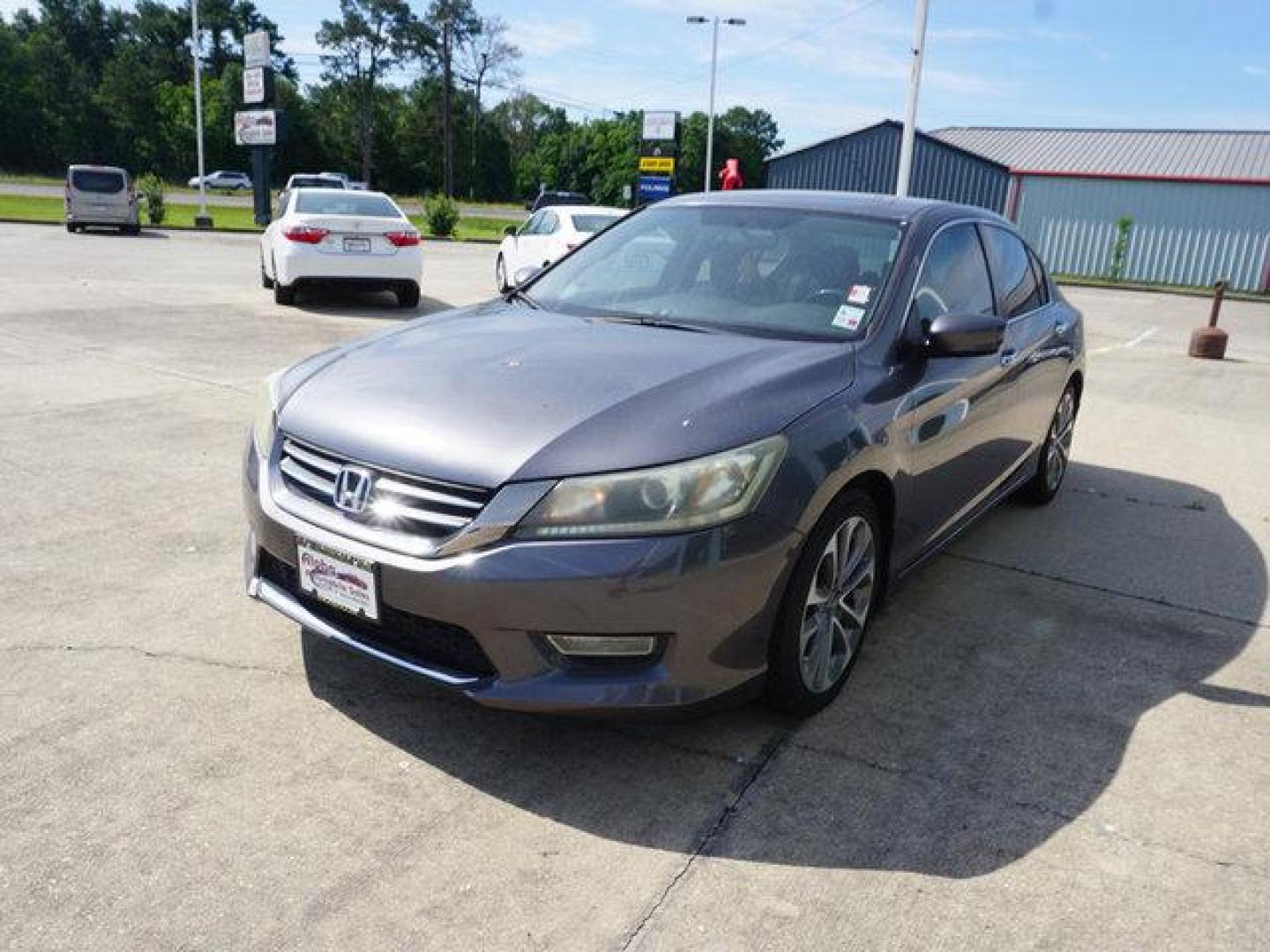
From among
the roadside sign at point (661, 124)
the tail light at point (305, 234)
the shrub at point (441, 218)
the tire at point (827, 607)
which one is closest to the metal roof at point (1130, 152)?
the roadside sign at point (661, 124)

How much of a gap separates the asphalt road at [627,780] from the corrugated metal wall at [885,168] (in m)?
33.7

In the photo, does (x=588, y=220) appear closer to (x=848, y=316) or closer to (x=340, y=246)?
(x=340, y=246)

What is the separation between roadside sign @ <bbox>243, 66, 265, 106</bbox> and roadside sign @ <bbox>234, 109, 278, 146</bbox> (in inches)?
35.7

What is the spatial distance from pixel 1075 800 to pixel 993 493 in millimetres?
2117

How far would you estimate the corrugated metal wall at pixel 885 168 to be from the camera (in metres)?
35.8

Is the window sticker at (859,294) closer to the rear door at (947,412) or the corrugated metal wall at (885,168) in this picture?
the rear door at (947,412)

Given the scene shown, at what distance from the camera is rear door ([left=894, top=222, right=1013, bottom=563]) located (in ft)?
12.0

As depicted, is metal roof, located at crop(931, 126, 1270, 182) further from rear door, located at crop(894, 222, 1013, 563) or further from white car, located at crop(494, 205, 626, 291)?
rear door, located at crop(894, 222, 1013, 563)

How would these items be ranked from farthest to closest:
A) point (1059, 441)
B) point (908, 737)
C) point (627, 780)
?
point (1059, 441) → point (908, 737) → point (627, 780)

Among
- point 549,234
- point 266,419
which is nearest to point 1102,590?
point 266,419

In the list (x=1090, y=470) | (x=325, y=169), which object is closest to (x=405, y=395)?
(x=1090, y=470)

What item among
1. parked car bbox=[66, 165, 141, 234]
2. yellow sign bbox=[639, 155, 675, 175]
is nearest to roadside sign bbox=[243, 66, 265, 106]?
parked car bbox=[66, 165, 141, 234]

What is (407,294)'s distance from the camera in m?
13.2

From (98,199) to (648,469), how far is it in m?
26.2
